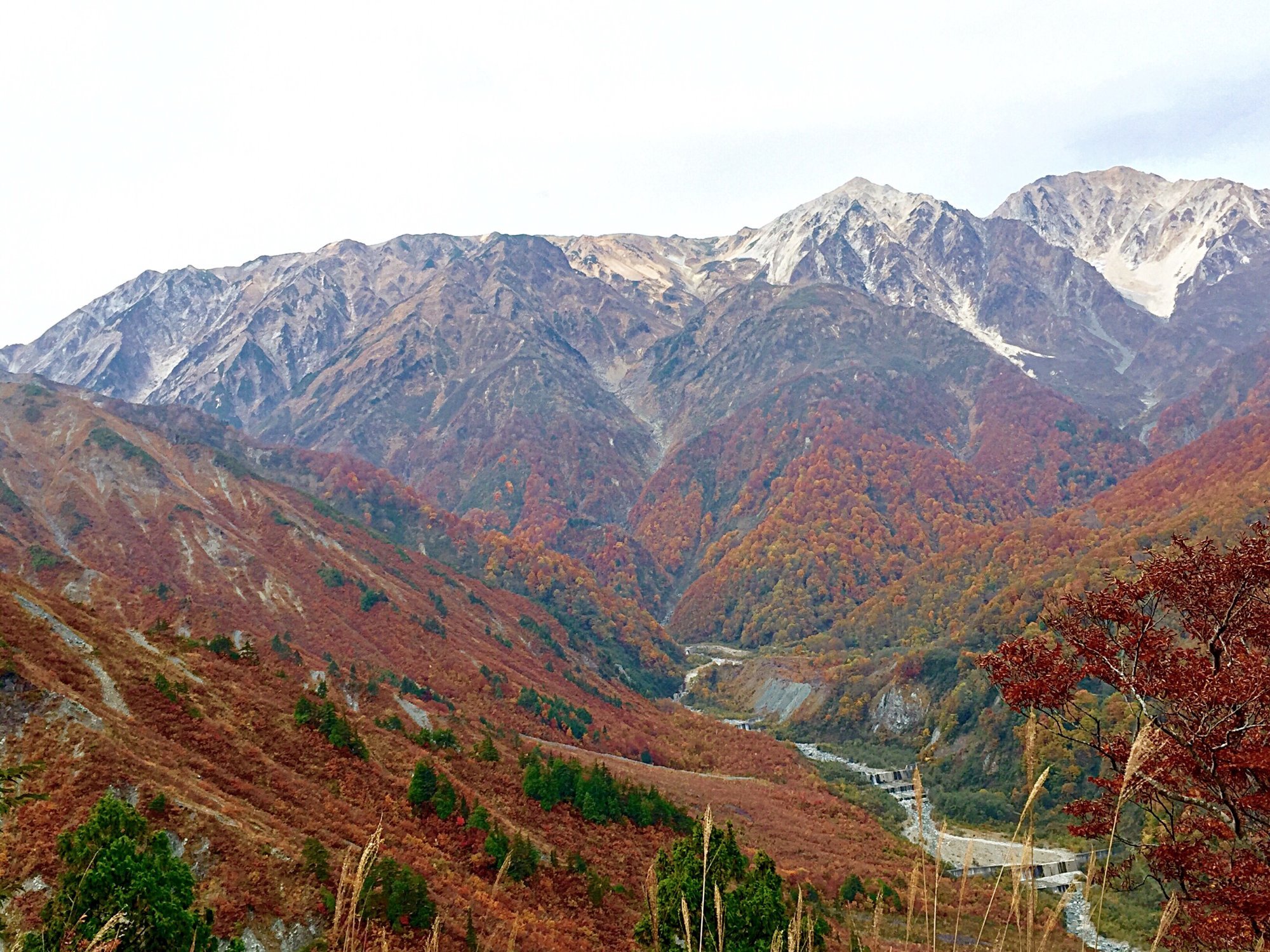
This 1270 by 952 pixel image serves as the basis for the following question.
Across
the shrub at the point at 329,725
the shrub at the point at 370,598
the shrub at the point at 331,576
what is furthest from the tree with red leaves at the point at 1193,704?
the shrub at the point at 331,576

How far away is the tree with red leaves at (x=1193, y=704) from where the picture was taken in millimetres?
10125

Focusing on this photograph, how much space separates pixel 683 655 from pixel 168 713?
13479cm

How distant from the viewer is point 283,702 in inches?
1159

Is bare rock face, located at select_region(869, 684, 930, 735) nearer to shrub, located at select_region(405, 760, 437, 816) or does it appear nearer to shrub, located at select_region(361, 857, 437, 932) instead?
shrub, located at select_region(405, 760, 437, 816)

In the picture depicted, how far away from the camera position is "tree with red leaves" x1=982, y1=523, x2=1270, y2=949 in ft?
33.2

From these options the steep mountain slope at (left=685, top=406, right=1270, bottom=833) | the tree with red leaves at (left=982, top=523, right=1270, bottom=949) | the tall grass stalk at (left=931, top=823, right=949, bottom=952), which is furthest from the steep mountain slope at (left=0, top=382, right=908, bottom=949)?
the steep mountain slope at (left=685, top=406, right=1270, bottom=833)

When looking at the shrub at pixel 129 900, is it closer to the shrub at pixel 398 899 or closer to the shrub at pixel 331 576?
the shrub at pixel 398 899

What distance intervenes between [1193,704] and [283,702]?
95.7 feet

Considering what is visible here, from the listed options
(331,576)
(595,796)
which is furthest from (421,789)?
(331,576)

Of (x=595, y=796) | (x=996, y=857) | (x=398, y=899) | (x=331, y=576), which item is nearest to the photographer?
(x=398, y=899)

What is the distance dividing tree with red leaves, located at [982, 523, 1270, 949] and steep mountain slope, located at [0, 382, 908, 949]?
9355mm

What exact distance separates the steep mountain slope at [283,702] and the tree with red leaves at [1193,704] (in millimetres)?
9355

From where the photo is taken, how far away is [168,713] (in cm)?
2425

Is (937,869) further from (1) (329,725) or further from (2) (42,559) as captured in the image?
(2) (42,559)
